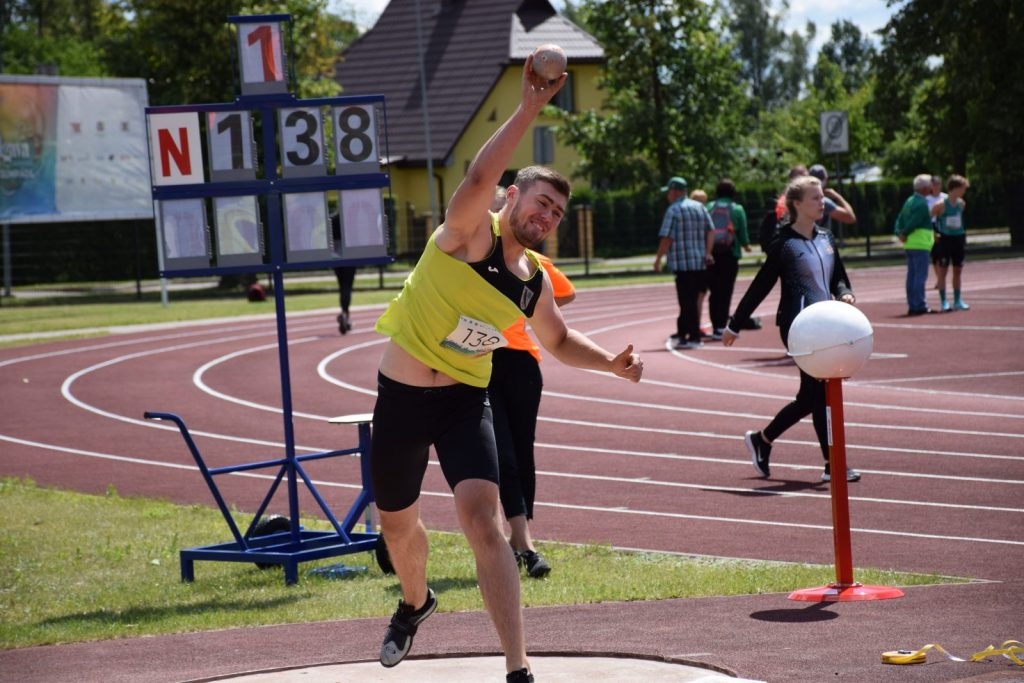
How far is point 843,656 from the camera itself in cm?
597

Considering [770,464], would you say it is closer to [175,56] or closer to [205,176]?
[205,176]

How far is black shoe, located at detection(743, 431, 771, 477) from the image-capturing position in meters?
10.9

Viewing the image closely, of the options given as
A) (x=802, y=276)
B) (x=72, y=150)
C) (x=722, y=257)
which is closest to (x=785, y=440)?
(x=802, y=276)

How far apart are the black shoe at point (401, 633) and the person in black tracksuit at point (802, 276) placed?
179 inches

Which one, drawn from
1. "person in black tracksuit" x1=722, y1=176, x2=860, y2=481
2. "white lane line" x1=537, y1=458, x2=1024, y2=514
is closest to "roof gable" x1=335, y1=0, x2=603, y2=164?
"white lane line" x1=537, y1=458, x2=1024, y2=514

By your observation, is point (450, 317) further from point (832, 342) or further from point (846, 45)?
point (846, 45)

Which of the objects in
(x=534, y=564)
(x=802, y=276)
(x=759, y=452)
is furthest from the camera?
(x=759, y=452)

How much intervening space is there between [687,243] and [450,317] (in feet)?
46.4

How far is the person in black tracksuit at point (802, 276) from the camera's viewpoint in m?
10.2

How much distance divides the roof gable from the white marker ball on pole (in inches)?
2029

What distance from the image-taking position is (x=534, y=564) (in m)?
8.08

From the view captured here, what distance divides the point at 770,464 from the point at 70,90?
28.3 m

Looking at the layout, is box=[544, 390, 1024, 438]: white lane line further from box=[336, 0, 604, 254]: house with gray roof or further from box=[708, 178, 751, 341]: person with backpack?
box=[336, 0, 604, 254]: house with gray roof

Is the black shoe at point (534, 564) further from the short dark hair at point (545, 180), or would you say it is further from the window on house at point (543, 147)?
the window on house at point (543, 147)
